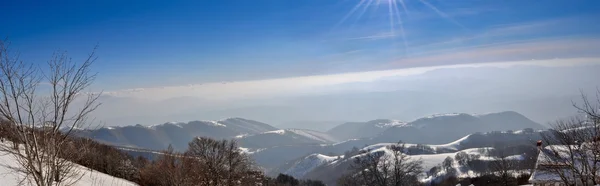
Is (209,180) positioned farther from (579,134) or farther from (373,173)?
(579,134)

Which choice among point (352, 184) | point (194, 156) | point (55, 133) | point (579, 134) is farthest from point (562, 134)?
point (352, 184)

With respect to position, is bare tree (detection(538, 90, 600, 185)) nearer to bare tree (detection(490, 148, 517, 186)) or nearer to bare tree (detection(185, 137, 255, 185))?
bare tree (detection(185, 137, 255, 185))

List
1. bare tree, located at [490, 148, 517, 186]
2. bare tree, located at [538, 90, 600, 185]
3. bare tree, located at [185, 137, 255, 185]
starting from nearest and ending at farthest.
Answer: bare tree, located at [538, 90, 600, 185] < bare tree, located at [185, 137, 255, 185] < bare tree, located at [490, 148, 517, 186]

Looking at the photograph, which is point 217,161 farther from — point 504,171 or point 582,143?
point 504,171

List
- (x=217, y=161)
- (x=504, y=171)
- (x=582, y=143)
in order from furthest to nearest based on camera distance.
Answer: (x=504, y=171) < (x=217, y=161) < (x=582, y=143)

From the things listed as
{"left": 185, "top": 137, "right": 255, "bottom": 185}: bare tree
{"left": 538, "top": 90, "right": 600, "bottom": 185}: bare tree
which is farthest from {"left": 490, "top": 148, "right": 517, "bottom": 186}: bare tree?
{"left": 185, "top": 137, "right": 255, "bottom": 185}: bare tree

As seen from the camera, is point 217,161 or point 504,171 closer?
point 217,161

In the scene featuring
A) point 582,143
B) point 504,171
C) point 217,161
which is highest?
point 582,143

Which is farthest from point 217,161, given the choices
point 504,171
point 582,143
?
point 504,171

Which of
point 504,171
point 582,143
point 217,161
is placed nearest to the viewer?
point 582,143

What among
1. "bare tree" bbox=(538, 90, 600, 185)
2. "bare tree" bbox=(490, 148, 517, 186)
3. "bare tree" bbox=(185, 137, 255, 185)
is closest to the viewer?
"bare tree" bbox=(538, 90, 600, 185)

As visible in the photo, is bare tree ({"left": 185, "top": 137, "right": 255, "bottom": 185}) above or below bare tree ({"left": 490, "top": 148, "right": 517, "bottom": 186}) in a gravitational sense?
above
